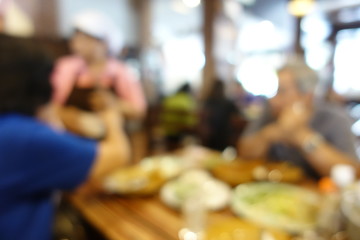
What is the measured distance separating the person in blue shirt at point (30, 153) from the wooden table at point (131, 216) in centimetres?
14

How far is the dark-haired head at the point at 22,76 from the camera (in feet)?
3.19

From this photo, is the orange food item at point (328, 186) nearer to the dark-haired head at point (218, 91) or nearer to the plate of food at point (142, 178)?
the plate of food at point (142, 178)

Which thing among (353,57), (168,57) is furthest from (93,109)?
(168,57)

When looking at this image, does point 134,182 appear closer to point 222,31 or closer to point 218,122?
point 218,122

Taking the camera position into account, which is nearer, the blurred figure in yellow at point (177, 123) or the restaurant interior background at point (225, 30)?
the restaurant interior background at point (225, 30)

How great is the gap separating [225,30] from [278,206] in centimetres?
422

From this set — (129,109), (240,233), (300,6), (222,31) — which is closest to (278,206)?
(240,233)

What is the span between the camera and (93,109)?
1646mm

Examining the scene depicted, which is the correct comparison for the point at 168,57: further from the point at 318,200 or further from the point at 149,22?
the point at 318,200

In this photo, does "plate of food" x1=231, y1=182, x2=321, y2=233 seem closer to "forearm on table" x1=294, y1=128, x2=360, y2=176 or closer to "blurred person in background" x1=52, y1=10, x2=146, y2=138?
"forearm on table" x1=294, y1=128, x2=360, y2=176

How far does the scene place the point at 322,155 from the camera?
4.59 feet

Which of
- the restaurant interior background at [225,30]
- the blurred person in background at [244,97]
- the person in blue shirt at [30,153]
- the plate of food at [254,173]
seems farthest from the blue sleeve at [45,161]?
the blurred person in background at [244,97]

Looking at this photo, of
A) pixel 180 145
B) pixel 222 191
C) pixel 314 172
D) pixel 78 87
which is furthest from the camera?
pixel 180 145

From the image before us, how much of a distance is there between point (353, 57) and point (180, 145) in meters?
2.57
